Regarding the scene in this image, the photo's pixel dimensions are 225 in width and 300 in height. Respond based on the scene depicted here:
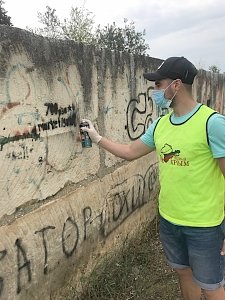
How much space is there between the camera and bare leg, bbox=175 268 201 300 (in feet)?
8.59

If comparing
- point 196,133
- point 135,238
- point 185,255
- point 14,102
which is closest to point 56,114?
point 14,102

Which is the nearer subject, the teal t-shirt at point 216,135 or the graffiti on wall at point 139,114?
the teal t-shirt at point 216,135

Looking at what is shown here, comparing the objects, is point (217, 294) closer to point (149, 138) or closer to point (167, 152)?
point (167, 152)

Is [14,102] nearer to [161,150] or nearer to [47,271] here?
[161,150]

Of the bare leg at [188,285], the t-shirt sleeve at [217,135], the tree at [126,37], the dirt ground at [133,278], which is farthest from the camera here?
the tree at [126,37]

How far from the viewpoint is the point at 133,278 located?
3.39m

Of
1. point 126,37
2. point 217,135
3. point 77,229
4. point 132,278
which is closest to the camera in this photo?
point 217,135

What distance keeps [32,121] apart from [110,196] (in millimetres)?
1285

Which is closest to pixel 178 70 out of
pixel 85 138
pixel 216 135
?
pixel 216 135

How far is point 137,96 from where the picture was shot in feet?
13.3

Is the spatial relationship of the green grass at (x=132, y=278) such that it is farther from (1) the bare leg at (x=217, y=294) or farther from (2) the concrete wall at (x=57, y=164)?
(1) the bare leg at (x=217, y=294)

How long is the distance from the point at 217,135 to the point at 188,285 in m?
1.14

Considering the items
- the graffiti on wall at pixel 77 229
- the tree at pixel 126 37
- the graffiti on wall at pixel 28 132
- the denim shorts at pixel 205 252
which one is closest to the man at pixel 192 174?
the denim shorts at pixel 205 252

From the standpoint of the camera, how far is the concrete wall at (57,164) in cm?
229
